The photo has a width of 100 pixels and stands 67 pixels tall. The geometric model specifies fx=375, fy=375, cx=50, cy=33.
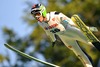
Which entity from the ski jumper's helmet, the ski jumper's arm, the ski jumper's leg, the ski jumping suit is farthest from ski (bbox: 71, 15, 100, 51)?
the ski jumper's helmet

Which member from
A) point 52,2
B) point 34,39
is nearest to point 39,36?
point 34,39

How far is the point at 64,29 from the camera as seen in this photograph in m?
8.92

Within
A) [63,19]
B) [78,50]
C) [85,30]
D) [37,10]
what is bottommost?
[78,50]

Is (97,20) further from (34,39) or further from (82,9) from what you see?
(34,39)

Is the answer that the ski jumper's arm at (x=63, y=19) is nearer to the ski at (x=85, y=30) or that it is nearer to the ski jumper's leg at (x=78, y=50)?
the ski at (x=85, y=30)

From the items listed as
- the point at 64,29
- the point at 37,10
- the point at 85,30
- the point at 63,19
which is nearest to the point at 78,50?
the point at 85,30

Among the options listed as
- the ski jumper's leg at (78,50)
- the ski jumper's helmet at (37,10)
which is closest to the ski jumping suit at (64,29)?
the ski jumper's leg at (78,50)

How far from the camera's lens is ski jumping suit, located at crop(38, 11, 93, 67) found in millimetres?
8852

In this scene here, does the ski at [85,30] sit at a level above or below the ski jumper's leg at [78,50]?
above

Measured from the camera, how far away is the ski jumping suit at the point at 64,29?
8852mm

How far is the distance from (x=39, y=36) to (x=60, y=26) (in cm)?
2120

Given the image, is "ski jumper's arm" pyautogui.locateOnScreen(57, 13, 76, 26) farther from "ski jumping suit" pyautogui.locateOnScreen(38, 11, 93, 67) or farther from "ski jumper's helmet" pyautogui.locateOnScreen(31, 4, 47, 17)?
"ski jumper's helmet" pyautogui.locateOnScreen(31, 4, 47, 17)

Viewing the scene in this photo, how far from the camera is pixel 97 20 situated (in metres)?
28.4

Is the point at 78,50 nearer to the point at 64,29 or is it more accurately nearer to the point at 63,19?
the point at 64,29
